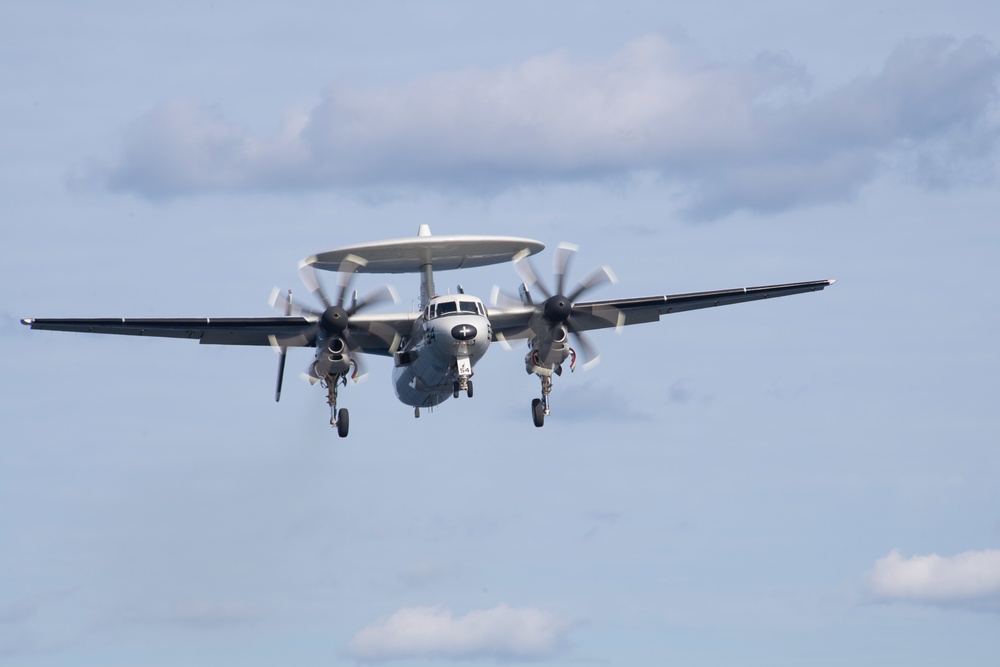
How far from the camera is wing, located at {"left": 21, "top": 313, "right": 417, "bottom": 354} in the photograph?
45.6 metres

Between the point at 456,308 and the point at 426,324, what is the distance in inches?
44.7

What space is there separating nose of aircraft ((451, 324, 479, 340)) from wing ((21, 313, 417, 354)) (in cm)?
432

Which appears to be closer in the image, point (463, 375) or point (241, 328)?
point (463, 375)

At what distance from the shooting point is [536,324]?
153 ft

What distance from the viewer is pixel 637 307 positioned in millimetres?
49156

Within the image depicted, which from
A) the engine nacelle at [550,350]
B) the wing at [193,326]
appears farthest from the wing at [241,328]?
the engine nacelle at [550,350]

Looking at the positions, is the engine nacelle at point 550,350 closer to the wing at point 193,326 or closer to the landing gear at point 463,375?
the landing gear at point 463,375

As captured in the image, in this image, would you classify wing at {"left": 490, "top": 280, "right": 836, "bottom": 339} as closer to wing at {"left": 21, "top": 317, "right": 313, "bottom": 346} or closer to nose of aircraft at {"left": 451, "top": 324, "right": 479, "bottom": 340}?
nose of aircraft at {"left": 451, "top": 324, "right": 479, "bottom": 340}

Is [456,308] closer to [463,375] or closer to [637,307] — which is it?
[463,375]

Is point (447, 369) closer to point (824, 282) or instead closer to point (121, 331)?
point (121, 331)

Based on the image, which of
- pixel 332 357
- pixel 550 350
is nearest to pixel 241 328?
pixel 332 357

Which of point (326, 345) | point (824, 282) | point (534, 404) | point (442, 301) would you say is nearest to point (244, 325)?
point (326, 345)

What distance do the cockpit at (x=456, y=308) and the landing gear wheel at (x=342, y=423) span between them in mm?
5063

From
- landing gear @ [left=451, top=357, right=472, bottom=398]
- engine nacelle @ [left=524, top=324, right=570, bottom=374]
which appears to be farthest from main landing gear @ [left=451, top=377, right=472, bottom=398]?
engine nacelle @ [left=524, top=324, right=570, bottom=374]
